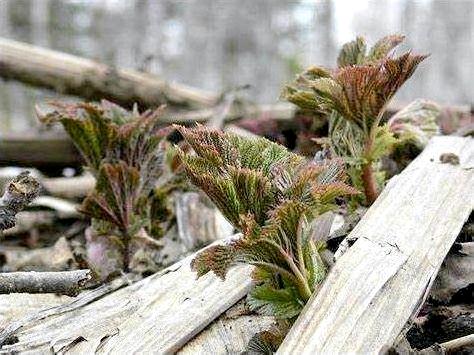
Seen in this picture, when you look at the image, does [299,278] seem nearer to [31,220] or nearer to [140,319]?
[140,319]

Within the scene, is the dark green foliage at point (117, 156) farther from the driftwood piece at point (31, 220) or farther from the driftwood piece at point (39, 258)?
the driftwood piece at point (31, 220)

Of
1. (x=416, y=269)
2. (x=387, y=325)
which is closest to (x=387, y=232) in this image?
(x=416, y=269)

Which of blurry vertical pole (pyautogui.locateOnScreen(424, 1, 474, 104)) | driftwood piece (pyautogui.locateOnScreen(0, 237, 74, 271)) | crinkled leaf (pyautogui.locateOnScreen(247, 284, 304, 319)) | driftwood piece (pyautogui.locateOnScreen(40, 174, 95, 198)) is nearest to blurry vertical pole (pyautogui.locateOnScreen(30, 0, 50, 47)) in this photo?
blurry vertical pole (pyautogui.locateOnScreen(424, 1, 474, 104))

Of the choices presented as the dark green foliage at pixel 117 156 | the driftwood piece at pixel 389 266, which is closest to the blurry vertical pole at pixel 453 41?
the dark green foliage at pixel 117 156

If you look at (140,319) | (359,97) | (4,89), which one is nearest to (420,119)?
(359,97)

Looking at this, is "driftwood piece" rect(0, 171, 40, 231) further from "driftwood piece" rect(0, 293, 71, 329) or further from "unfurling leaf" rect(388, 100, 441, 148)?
"unfurling leaf" rect(388, 100, 441, 148)

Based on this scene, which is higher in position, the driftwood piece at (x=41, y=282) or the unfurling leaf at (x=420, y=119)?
the unfurling leaf at (x=420, y=119)
